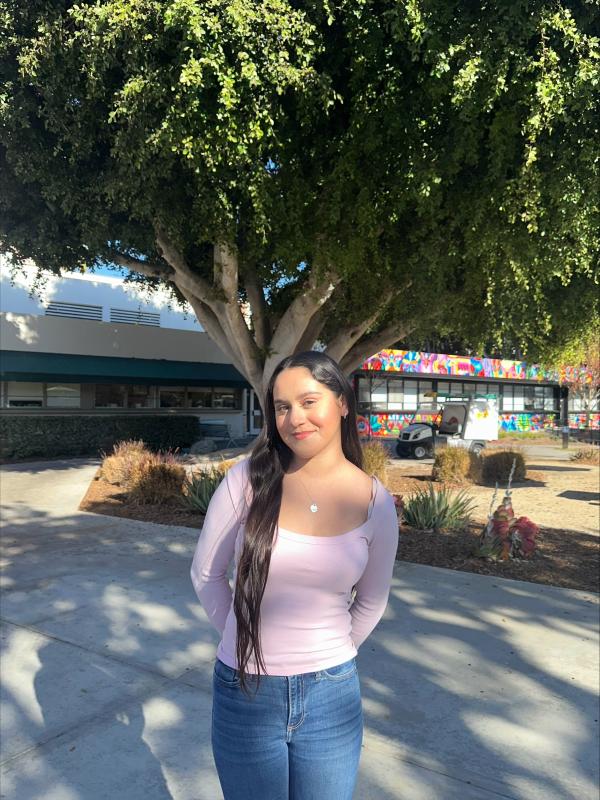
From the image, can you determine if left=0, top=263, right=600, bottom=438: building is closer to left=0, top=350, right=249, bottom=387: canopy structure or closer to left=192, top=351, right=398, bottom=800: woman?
left=0, top=350, right=249, bottom=387: canopy structure

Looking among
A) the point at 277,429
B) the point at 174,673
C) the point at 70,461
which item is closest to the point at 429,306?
the point at 174,673

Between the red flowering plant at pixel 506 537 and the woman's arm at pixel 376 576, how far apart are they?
532 centimetres

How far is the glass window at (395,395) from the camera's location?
105ft

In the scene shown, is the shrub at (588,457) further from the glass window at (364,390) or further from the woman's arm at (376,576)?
the woman's arm at (376,576)

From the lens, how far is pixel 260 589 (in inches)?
70.4

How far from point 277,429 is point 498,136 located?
6882 mm

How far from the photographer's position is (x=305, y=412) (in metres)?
1.90

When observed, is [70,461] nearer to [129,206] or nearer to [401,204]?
[129,206]

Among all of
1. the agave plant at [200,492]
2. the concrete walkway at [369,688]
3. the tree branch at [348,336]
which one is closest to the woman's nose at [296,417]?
the concrete walkway at [369,688]

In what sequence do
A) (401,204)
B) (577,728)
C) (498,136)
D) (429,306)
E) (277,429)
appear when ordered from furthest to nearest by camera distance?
(429,306) → (401,204) → (498,136) → (577,728) → (277,429)

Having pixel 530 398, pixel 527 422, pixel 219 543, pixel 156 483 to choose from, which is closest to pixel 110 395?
pixel 156 483

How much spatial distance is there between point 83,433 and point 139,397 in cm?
418

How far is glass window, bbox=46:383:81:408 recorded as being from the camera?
72.7 ft

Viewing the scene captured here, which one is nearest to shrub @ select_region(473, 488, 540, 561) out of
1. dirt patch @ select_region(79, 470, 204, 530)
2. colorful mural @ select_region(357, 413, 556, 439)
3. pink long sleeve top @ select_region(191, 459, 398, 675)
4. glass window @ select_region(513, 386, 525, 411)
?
dirt patch @ select_region(79, 470, 204, 530)
